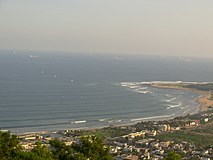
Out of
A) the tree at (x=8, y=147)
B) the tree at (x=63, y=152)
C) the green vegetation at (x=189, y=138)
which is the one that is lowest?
the green vegetation at (x=189, y=138)

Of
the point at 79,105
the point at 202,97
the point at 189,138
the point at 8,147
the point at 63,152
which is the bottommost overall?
the point at 189,138

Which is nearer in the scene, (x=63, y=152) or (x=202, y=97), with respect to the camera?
(x=63, y=152)

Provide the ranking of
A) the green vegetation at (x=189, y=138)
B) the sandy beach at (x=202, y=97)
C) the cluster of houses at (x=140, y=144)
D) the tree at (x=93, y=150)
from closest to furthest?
the tree at (x=93, y=150)
the cluster of houses at (x=140, y=144)
the green vegetation at (x=189, y=138)
the sandy beach at (x=202, y=97)

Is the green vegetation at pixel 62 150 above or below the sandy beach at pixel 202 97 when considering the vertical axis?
above

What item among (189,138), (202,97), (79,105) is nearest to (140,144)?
(189,138)

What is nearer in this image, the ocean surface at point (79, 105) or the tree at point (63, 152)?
the tree at point (63, 152)

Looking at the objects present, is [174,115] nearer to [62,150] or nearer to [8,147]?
[62,150]

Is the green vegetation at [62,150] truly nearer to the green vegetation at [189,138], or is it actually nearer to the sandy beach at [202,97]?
the green vegetation at [189,138]

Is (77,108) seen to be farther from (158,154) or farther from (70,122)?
(158,154)

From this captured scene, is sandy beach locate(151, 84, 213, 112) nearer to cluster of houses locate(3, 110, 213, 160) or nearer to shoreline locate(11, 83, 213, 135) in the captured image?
shoreline locate(11, 83, 213, 135)

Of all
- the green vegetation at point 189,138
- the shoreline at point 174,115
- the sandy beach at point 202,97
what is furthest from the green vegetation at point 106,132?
the sandy beach at point 202,97
